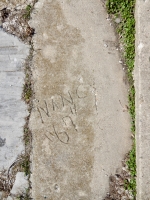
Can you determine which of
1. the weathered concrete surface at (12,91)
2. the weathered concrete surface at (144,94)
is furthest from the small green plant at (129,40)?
the weathered concrete surface at (12,91)

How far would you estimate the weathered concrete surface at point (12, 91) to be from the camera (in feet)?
15.8

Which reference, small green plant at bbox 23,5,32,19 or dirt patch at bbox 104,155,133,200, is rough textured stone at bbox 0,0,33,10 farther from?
dirt patch at bbox 104,155,133,200

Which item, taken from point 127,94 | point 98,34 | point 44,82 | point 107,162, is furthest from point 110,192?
point 98,34

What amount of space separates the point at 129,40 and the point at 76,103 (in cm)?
113

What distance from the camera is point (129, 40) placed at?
14.9 ft

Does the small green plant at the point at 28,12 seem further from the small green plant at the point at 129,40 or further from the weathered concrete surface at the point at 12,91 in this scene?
the small green plant at the point at 129,40

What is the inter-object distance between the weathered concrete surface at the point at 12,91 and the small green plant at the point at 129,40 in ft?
4.53

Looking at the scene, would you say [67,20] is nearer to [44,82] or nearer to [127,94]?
[44,82]

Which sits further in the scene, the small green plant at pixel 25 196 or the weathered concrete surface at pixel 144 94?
the small green plant at pixel 25 196

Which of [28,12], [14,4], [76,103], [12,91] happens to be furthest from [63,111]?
[14,4]

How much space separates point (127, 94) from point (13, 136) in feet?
5.72

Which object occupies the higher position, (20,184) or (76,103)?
(76,103)

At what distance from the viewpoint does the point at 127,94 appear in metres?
4.61

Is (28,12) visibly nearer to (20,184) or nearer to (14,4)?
(14,4)
